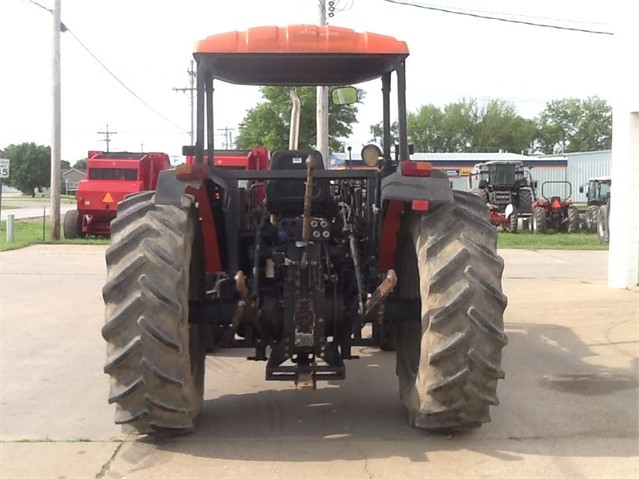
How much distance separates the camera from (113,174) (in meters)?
23.5

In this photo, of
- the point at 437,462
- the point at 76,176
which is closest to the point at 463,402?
the point at 437,462

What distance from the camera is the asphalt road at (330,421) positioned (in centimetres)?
482

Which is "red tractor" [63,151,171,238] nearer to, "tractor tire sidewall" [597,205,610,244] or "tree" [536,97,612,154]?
"tractor tire sidewall" [597,205,610,244]

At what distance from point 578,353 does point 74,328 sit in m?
5.80

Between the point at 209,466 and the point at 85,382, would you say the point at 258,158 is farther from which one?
the point at 209,466

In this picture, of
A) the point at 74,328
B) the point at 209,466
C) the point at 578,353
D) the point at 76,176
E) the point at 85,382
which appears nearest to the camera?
the point at 209,466

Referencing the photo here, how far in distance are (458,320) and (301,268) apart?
3.57 feet

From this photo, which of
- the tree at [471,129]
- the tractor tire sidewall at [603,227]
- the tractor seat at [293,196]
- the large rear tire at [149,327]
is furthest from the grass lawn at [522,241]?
the tree at [471,129]

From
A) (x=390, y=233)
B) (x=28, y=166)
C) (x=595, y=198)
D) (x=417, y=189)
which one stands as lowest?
(x=390, y=233)

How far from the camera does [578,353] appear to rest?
27.4ft

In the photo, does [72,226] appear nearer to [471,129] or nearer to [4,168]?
[4,168]

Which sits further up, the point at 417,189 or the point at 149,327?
the point at 417,189

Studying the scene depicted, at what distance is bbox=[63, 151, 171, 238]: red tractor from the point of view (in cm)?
2306

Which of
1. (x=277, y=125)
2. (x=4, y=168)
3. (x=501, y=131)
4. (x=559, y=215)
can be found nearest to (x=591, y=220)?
(x=559, y=215)
